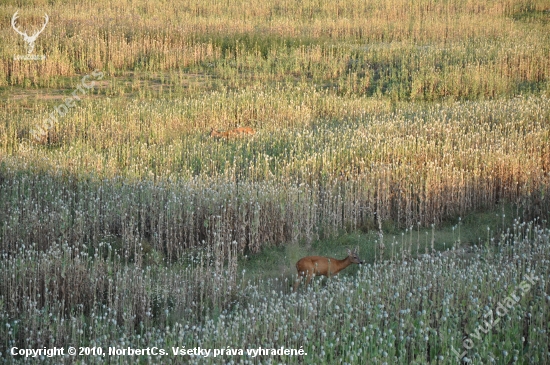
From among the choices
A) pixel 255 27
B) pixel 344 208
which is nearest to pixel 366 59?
pixel 255 27

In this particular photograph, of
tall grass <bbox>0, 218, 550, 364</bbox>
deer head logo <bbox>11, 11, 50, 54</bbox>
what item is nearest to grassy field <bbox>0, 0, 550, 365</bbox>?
tall grass <bbox>0, 218, 550, 364</bbox>

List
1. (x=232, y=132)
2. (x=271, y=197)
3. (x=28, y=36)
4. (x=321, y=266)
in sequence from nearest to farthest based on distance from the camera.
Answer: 1. (x=321, y=266)
2. (x=271, y=197)
3. (x=232, y=132)
4. (x=28, y=36)

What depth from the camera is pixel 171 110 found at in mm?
16641

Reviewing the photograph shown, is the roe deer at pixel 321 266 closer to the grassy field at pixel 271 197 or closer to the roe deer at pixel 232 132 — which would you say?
the grassy field at pixel 271 197

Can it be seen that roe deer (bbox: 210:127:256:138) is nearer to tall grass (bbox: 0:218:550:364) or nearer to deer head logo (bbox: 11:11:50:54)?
tall grass (bbox: 0:218:550:364)

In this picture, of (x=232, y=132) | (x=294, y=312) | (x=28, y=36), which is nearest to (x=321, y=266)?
(x=294, y=312)

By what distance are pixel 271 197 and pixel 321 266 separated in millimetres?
2154

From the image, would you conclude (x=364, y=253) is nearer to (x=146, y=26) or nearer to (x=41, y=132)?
(x=41, y=132)

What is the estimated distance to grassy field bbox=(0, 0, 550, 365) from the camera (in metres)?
7.00

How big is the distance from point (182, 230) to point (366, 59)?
13712 millimetres

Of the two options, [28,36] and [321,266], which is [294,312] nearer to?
[321,266]

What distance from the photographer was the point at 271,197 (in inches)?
420

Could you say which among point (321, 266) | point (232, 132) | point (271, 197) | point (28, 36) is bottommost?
point (321, 266)

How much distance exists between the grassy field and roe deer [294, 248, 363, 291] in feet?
0.86
